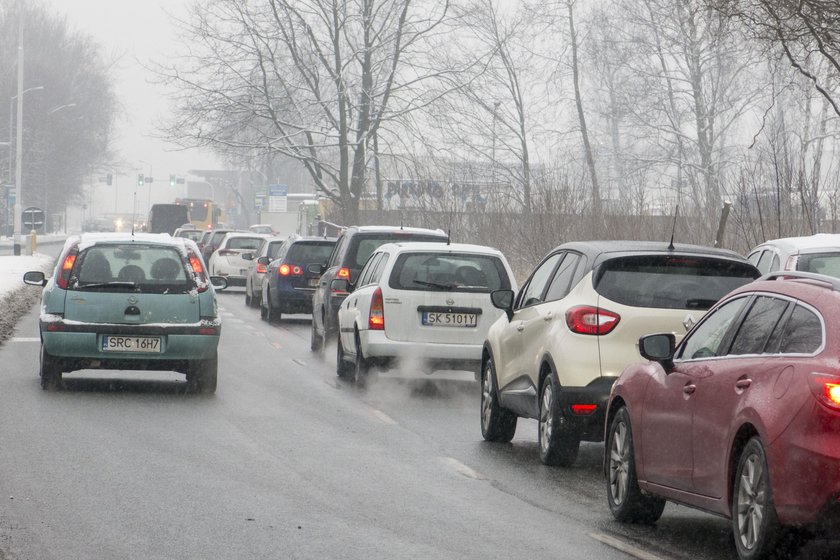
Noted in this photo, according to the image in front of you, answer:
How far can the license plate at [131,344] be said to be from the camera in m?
15.0

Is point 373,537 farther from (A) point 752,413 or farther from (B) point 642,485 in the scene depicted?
(A) point 752,413

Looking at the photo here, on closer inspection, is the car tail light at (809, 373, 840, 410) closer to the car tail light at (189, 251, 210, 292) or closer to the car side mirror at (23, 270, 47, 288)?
the car tail light at (189, 251, 210, 292)

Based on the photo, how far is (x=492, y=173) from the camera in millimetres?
45719

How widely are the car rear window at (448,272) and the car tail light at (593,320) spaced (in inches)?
227

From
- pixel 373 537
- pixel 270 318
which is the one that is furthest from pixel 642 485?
pixel 270 318

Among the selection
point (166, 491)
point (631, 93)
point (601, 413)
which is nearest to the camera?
point (166, 491)

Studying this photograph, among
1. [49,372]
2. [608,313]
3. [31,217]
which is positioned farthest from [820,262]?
[31,217]

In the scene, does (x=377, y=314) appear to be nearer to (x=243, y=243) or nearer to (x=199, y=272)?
(x=199, y=272)

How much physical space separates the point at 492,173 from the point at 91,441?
1364 inches

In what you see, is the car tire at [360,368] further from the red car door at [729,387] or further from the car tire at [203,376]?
the red car door at [729,387]

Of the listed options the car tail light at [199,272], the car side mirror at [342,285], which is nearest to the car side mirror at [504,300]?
the car tail light at [199,272]

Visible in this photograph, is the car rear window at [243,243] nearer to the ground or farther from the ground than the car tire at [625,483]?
farther from the ground

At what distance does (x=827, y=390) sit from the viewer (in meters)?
6.49

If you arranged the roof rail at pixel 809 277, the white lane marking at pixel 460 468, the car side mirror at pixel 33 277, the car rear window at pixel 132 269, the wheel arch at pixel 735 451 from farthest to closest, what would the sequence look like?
the car side mirror at pixel 33 277
the car rear window at pixel 132 269
the white lane marking at pixel 460 468
the wheel arch at pixel 735 451
the roof rail at pixel 809 277
